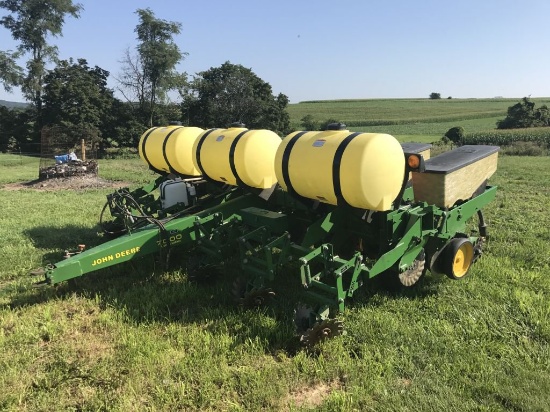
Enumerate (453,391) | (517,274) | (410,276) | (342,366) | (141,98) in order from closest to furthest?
(453,391)
(342,366)
(410,276)
(517,274)
(141,98)

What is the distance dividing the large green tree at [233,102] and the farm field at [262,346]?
122ft

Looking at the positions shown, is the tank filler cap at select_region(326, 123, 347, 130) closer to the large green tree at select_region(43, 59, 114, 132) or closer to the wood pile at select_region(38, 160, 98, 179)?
the wood pile at select_region(38, 160, 98, 179)

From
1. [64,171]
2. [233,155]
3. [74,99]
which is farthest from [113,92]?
[233,155]

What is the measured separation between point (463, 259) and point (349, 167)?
227 centimetres

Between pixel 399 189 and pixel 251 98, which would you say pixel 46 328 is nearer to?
pixel 399 189

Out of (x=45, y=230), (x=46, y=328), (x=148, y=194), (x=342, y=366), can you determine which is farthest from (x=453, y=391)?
(x=45, y=230)

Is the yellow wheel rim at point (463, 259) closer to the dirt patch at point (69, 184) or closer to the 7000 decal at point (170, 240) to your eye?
the 7000 decal at point (170, 240)

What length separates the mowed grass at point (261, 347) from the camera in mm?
3375

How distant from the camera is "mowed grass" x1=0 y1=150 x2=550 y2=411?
3375 mm

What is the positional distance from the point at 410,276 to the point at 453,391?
1751 millimetres

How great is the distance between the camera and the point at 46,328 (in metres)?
4.43

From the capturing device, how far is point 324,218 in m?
4.81

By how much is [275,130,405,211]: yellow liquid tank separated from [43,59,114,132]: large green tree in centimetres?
3353

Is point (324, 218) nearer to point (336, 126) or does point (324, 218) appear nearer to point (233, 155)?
point (336, 126)
